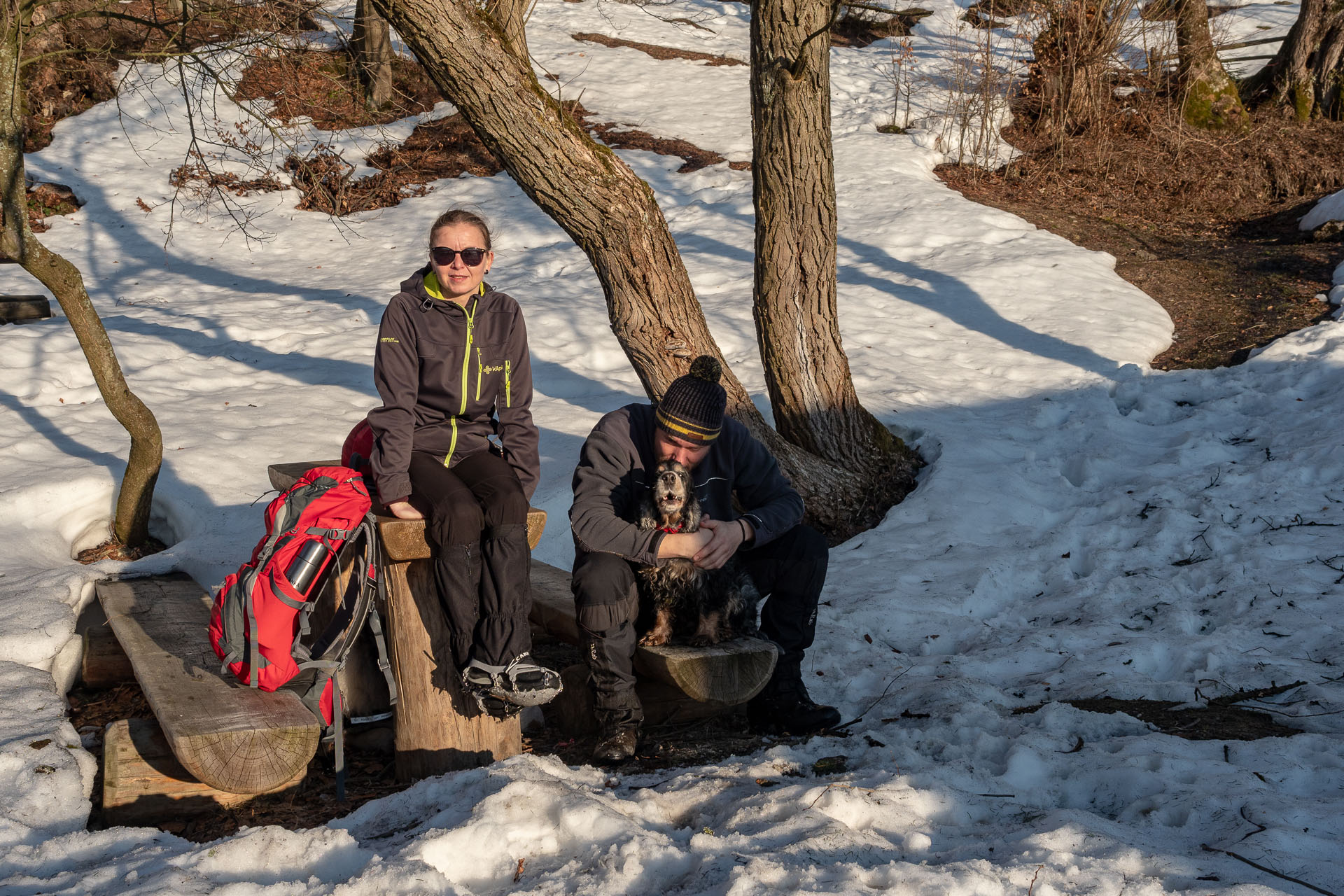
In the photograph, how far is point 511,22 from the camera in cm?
609

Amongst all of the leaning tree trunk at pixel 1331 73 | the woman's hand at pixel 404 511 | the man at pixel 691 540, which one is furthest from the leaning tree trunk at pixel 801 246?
the leaning tree trunk at pixel 1331 73

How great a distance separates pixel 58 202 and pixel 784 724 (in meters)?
13.1

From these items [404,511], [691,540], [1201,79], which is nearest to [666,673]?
[691,540]

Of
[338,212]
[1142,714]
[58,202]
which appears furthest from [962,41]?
[1142,714]

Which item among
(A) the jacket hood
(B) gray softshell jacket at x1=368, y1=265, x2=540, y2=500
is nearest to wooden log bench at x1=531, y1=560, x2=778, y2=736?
(B) gray softshell jacket at x1=368, y1=265, x2=540, y2=500

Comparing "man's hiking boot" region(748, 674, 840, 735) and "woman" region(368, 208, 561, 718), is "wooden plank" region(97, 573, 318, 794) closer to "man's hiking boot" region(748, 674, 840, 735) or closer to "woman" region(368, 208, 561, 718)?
"woman" region(368, 208, 561, 718)

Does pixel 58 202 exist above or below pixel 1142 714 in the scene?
above

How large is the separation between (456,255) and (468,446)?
761 mm

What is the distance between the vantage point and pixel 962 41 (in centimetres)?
1716

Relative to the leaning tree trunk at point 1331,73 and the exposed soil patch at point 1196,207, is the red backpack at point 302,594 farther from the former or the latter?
the leaning tree trunk at point 1331,73

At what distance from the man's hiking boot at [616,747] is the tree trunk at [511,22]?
3381 mm

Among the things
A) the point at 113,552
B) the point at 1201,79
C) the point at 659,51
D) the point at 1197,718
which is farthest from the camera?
the point at 659,51

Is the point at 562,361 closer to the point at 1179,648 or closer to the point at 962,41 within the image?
the point at 1179,648

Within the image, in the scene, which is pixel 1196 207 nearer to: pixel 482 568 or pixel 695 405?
pixel 695 405
